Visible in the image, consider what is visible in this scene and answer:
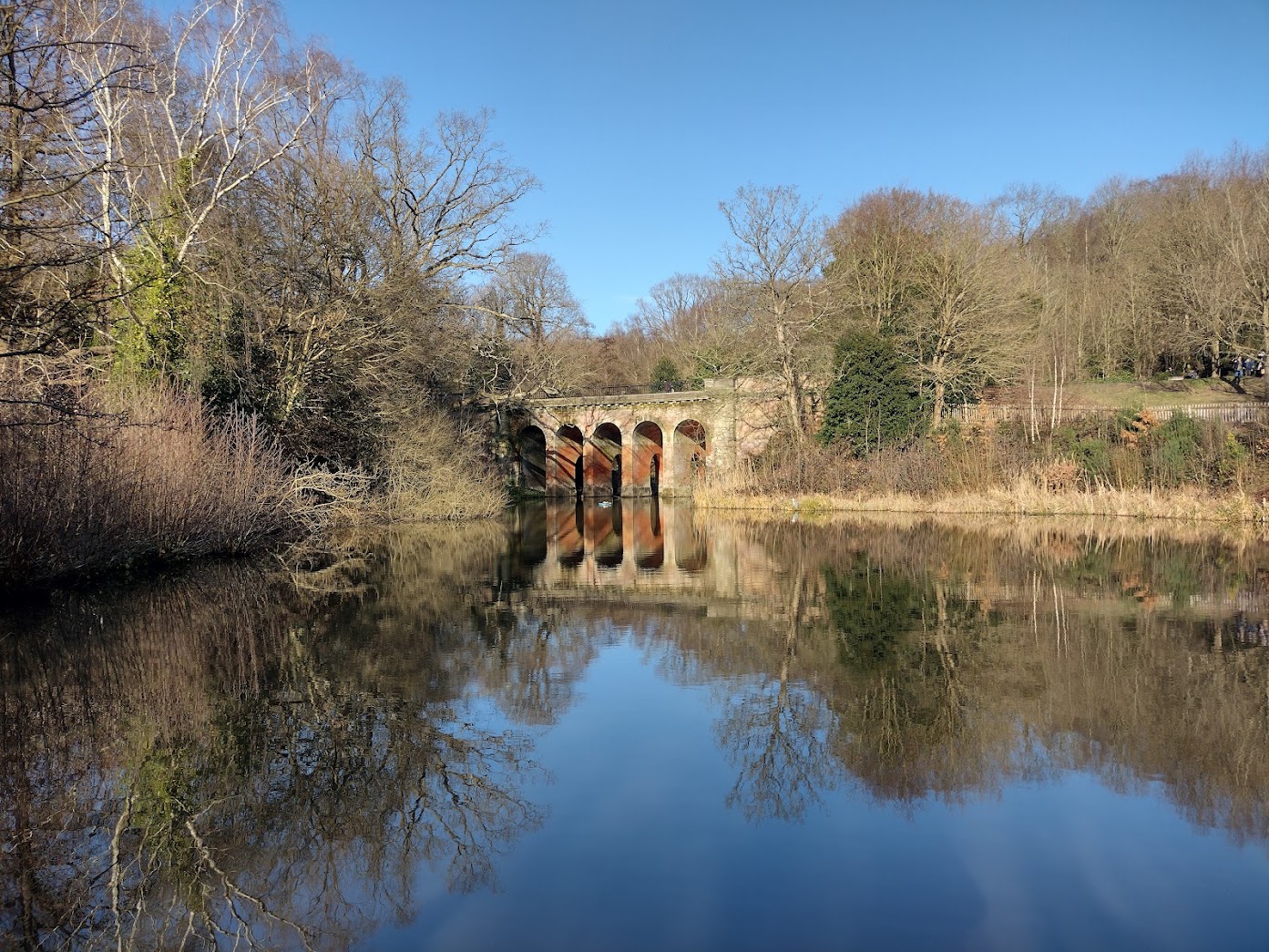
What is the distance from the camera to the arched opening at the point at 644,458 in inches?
1473

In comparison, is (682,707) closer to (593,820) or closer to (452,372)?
(593,820)

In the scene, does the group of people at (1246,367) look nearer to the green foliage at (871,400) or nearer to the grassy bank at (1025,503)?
the green foliage at (871,400)

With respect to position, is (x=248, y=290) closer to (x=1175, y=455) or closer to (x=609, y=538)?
(x=609, y=538)

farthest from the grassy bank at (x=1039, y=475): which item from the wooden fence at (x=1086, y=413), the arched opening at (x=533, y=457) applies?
the arched opening at (x=533, y=457)

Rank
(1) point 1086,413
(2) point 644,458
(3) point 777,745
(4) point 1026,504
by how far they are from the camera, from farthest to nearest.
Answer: (2) point 644,458 → (1) point 1086,413 → (4) point 1026,504 → (3) point 777,745

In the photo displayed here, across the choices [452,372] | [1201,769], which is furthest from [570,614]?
[452,372]

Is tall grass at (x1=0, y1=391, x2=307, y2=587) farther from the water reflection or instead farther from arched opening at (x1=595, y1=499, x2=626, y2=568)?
arched opening at (x1=595, y1=499, x2=626, y2=568)

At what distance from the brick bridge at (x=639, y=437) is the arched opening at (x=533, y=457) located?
0.04m

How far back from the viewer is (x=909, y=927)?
316 centimetres

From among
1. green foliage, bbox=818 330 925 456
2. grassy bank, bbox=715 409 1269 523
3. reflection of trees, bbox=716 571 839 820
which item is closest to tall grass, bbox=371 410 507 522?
grassy bank, bbox=715 409 1269 523

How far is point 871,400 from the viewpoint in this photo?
25594mm

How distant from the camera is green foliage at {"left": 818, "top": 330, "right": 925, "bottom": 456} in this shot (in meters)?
25.4

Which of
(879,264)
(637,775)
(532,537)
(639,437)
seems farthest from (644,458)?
(637,775)

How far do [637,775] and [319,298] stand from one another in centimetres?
1681
